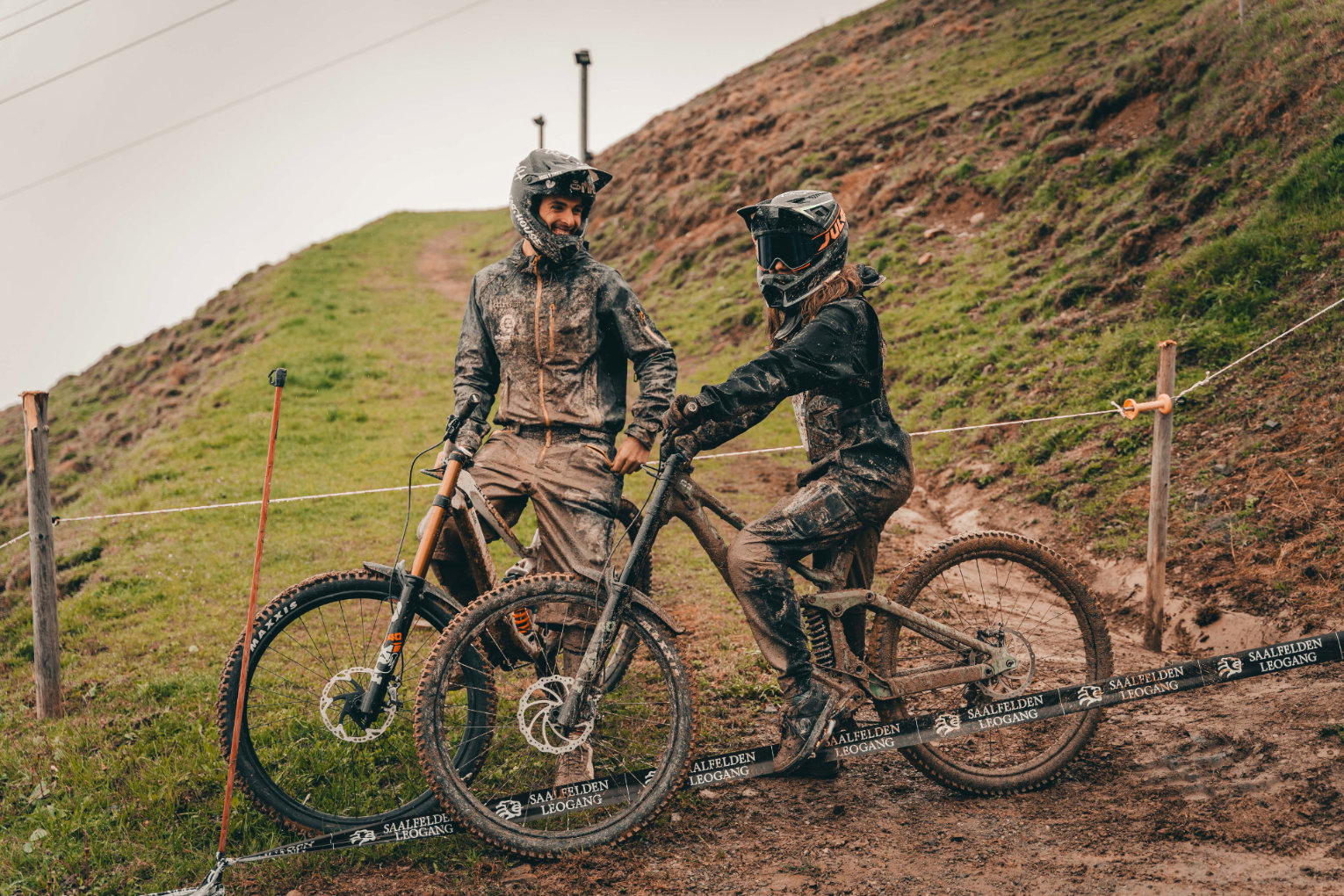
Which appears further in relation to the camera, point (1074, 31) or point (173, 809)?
point (1074, 31)

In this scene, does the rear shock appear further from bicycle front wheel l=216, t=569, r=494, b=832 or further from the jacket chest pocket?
the jacket chest pocket

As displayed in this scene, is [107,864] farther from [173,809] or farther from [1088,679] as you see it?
[1088,679]

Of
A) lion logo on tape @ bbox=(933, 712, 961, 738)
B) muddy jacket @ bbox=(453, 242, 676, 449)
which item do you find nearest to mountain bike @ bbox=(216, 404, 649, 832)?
muddy jacket @ bbox=(453, 242, 676, 449)

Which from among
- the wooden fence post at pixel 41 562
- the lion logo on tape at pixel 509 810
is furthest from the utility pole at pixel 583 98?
the lion logo on tape at pixel 509 810

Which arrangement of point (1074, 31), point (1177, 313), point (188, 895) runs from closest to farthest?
point (188, 895) < point (1177, 313) < point (1074, 31)

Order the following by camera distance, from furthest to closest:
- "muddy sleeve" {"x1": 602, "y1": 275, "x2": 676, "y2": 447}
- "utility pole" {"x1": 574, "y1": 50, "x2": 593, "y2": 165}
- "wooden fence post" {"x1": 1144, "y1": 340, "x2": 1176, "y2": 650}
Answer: "utility pole" {"x1": 574, "y1": 50, "x2": 593, "y2": 165}, "wooden fence post" {"x1": 1144, "y1": 340, "x2": 1176, "y2": 650}, "muddy sleeve" {"x1": 602, "y1": 275, "x2": 676, "y2": 447}

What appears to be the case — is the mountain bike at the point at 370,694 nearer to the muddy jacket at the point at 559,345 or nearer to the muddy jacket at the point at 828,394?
the muddy jacket at the point at 559,345

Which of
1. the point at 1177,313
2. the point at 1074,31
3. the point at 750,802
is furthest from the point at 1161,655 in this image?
the point at 1074,31

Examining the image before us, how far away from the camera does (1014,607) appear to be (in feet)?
17.1

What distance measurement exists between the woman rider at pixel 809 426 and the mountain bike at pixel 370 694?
0.60 metres

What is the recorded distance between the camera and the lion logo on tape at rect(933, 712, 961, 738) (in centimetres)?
393

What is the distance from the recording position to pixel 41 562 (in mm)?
5348

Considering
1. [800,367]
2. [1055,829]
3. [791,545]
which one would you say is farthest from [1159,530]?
[800,367]

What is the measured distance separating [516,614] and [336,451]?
10.6m
